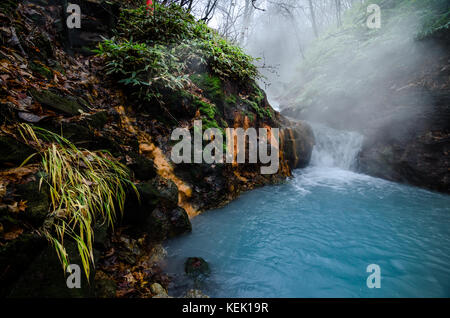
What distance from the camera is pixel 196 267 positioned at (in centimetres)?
232

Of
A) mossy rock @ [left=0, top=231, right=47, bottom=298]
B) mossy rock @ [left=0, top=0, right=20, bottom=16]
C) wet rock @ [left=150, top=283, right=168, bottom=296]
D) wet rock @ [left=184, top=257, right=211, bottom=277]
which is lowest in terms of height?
wet rock @ [left=184, top=257, right=211, bottom=277]

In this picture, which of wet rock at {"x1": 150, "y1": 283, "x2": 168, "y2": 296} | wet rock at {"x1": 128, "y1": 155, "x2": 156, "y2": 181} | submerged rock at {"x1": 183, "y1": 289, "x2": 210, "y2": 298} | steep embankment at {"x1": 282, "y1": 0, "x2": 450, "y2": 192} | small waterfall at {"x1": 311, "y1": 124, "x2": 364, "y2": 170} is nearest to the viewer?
wet rock at {"x1": 150, "y1": 283, "x2": 168, "y2": 296}

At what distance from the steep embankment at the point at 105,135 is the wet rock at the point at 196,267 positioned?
0.40 meters

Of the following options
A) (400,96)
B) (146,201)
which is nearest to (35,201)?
(146,201)

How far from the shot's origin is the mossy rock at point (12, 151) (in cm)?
138

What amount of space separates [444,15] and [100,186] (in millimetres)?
11189

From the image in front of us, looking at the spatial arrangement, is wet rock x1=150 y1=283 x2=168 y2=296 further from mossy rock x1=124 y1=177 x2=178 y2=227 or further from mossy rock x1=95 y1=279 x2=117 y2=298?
mossy rock x1=124 y1=177 x2=178 y2=227

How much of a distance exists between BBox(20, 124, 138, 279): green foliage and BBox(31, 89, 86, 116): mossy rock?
44 centimetres

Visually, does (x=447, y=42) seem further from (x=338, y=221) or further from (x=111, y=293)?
(x=111, y=293)

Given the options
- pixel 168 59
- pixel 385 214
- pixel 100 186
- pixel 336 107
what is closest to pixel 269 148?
pixel 385 214

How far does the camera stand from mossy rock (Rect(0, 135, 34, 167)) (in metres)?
1.38

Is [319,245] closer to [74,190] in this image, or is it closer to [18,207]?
[74,190]

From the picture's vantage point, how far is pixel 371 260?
8.93ft

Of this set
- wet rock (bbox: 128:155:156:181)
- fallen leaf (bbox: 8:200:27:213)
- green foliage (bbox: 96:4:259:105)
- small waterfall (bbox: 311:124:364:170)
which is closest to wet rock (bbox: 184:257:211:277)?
wet rock (bbox: 128:155:156:181)
